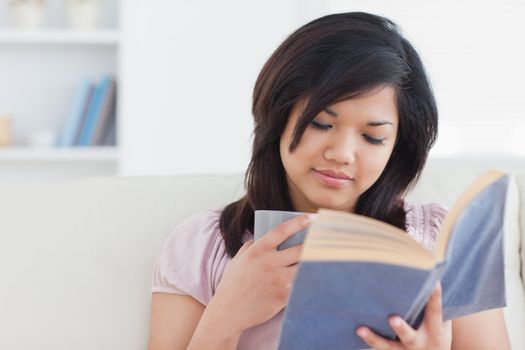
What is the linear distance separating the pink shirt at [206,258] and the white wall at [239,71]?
76.7 inches

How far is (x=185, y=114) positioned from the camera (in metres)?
3.60

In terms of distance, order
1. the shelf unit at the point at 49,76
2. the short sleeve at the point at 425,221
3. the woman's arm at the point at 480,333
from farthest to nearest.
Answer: the shelf unit at the point at 49,76
the short sleeve at the point at 425,221
the woman's arm at the point at 480,333

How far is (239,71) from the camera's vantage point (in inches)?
141

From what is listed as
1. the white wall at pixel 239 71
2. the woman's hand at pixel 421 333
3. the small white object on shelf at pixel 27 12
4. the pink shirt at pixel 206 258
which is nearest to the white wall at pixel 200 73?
the white wall at pixel 239 71

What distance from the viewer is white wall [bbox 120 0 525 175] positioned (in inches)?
138

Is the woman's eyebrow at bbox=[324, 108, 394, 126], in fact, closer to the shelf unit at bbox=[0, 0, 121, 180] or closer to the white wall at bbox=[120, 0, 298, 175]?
the white wall at bbox=[120, 0, 298, 175]

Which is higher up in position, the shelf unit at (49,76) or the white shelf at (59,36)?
the white shelf at (59,36)

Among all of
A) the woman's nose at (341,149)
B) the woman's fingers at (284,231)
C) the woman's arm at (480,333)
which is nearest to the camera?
the woman's fingers at (284,231)

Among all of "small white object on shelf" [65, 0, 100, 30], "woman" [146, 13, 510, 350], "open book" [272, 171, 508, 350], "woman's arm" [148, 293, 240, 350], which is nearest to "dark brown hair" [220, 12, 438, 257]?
"woman" [146, 13, 510, 350]

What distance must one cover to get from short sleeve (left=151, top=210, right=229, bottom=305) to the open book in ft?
1.56

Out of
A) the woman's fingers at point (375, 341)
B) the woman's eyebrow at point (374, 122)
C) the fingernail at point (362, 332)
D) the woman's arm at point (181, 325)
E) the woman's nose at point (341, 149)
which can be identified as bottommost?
the woman's arm at point (181, 325)

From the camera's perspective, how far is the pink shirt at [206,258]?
1.47 meters

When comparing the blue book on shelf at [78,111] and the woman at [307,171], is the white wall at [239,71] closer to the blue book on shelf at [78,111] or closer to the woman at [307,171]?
the blue book on shelf at [78,111]

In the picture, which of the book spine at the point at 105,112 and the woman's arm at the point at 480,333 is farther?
the book spine at the point at 105,112
